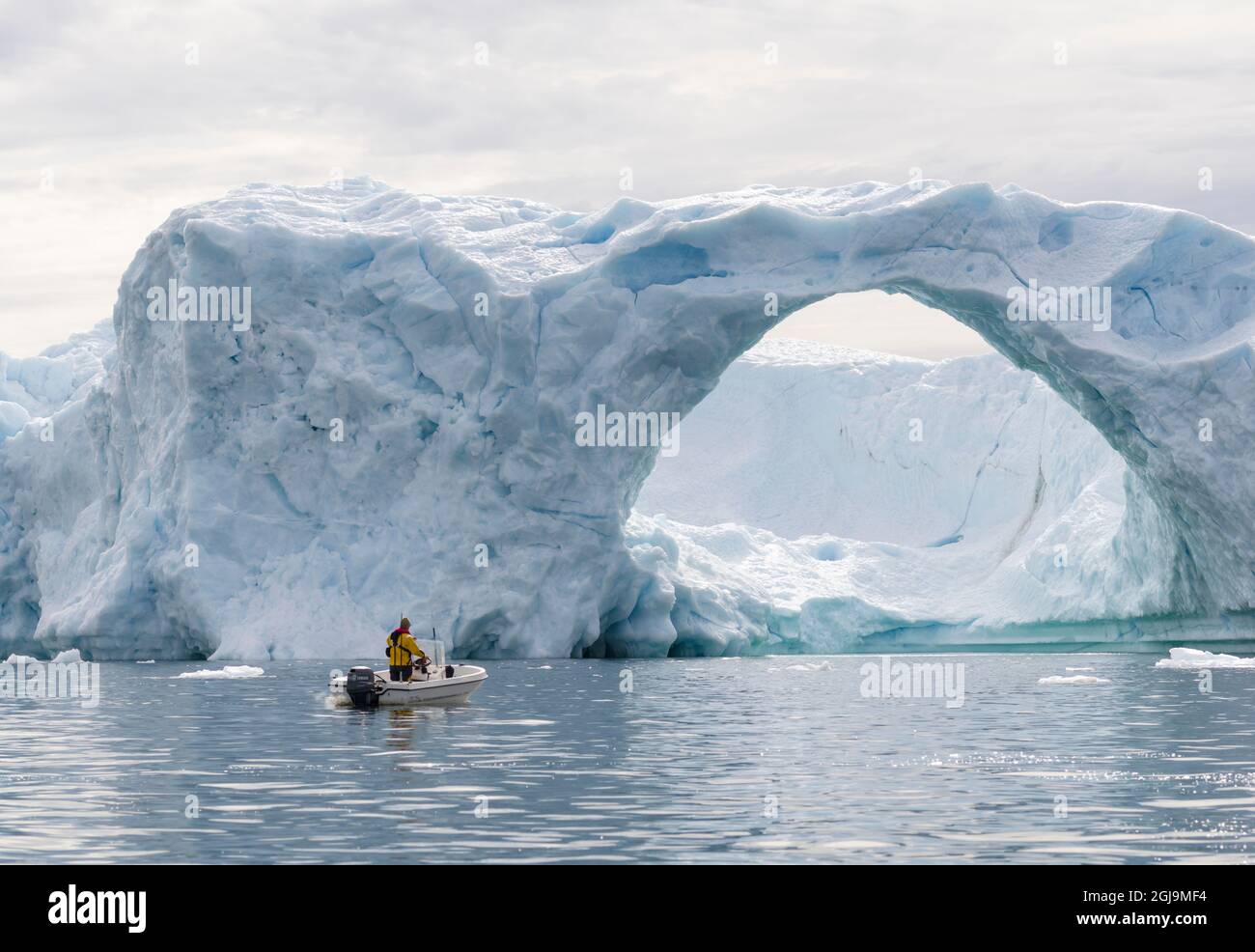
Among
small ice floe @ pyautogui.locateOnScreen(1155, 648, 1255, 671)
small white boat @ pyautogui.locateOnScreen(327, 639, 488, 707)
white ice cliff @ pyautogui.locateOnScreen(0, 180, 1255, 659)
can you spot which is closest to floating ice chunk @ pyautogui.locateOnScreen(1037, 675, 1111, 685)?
small ice floe @ pyautogui.locateOnScreen(1155, 648, 1255, 671)

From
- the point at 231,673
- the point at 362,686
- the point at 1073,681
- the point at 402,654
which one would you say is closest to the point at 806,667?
the point at 1073,681

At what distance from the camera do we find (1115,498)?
34.4 metres

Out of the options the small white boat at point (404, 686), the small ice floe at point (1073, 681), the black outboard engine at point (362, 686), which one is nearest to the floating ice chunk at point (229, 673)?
the small white boat at point (404, 686)

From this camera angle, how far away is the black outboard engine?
50.7ft

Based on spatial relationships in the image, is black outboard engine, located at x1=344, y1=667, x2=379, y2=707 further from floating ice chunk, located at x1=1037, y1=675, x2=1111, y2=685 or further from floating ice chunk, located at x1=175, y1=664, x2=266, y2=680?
floating ice chunk, located at x1=1037, y1=675, x2=1111, y2=685

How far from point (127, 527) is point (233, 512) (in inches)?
93.2

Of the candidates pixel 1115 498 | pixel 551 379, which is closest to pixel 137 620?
pixel 551 379

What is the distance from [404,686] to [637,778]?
248 inches

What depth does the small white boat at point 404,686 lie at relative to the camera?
611 inches

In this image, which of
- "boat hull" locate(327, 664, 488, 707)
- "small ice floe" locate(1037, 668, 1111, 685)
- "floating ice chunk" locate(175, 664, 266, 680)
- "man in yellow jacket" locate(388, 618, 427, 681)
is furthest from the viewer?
"floating ice chunk" locate(175, 664, 266, 680)

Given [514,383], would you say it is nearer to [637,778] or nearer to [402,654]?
[402,654]

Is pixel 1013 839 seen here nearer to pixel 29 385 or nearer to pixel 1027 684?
pixel 1027 684

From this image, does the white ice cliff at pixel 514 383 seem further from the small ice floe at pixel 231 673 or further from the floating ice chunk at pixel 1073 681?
the floating ice chunk at pixel 1073 681
